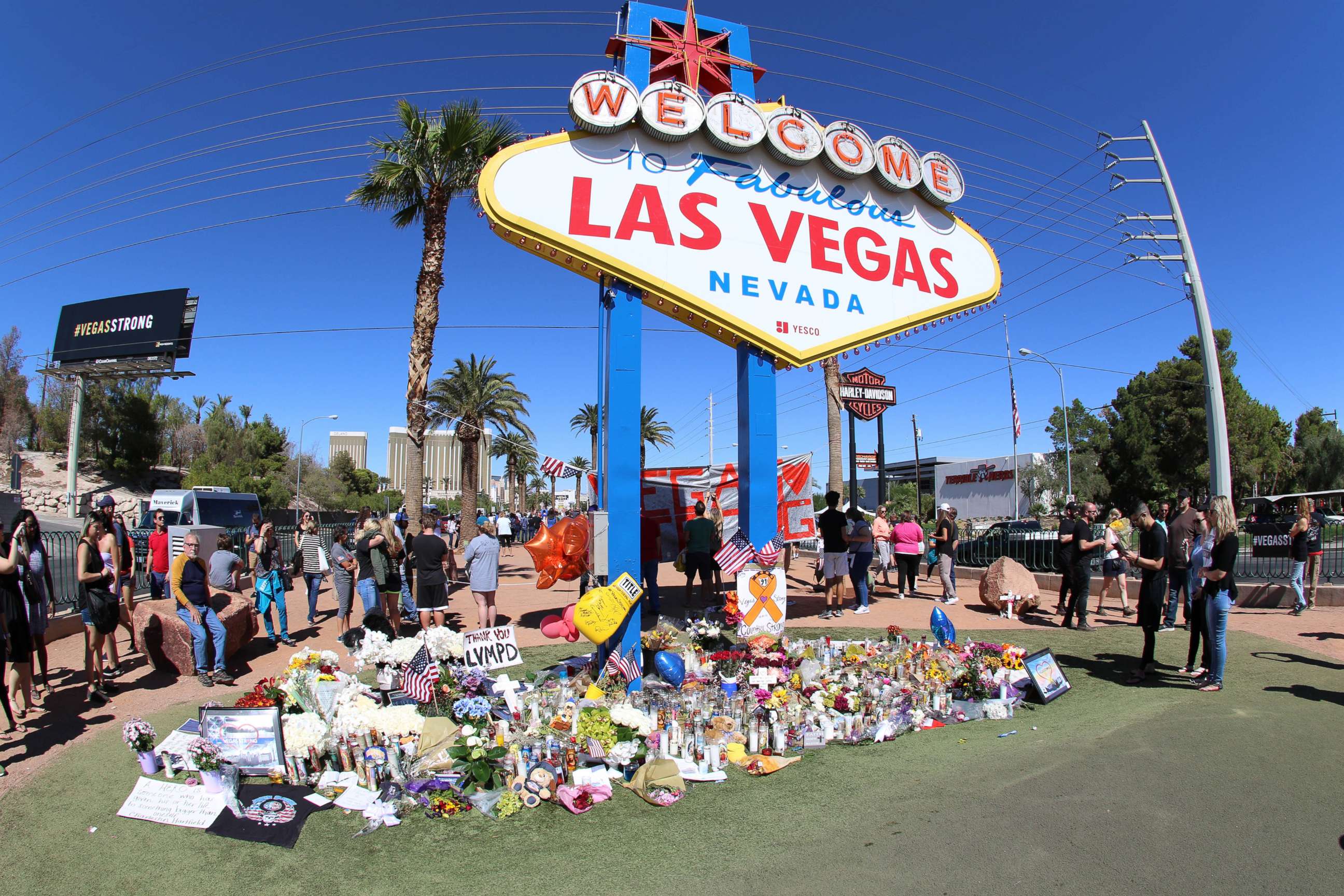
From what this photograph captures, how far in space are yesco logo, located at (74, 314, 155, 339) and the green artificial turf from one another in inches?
1450

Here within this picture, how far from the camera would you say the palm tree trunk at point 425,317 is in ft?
49.0

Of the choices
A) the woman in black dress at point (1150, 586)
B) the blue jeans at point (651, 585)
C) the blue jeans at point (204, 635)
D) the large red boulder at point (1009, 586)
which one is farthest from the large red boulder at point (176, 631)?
the large red boulder at point (1009, 586)

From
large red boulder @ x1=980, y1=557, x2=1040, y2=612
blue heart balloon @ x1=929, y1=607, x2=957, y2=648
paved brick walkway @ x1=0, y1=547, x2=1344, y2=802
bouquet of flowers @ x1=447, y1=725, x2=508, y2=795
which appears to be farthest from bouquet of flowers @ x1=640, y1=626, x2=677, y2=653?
large red boulder @ x1=980, y1=557, x2=1040, y2=612

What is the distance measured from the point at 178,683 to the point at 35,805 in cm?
313

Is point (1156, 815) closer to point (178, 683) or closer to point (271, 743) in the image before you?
point (271, 743)

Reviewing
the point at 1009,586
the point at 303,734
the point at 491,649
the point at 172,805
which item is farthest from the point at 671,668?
the point at 1009,586

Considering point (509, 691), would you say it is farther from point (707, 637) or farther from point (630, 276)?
point (630, 276)

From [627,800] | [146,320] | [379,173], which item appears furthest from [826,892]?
[146,320]

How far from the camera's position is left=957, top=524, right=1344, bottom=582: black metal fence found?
1295 cm

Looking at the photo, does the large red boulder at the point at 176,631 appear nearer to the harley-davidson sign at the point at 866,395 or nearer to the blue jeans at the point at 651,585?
the blue jeans at the point at 651,585

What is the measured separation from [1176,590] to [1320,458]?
170 ft

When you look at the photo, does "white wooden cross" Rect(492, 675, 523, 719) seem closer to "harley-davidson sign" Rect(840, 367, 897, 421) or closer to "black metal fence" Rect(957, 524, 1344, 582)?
"black metal fence" Rect(957, 524, 1344, 582)

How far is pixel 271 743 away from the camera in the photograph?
495 centimetres

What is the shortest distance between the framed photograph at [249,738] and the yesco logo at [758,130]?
6001 millimetres
